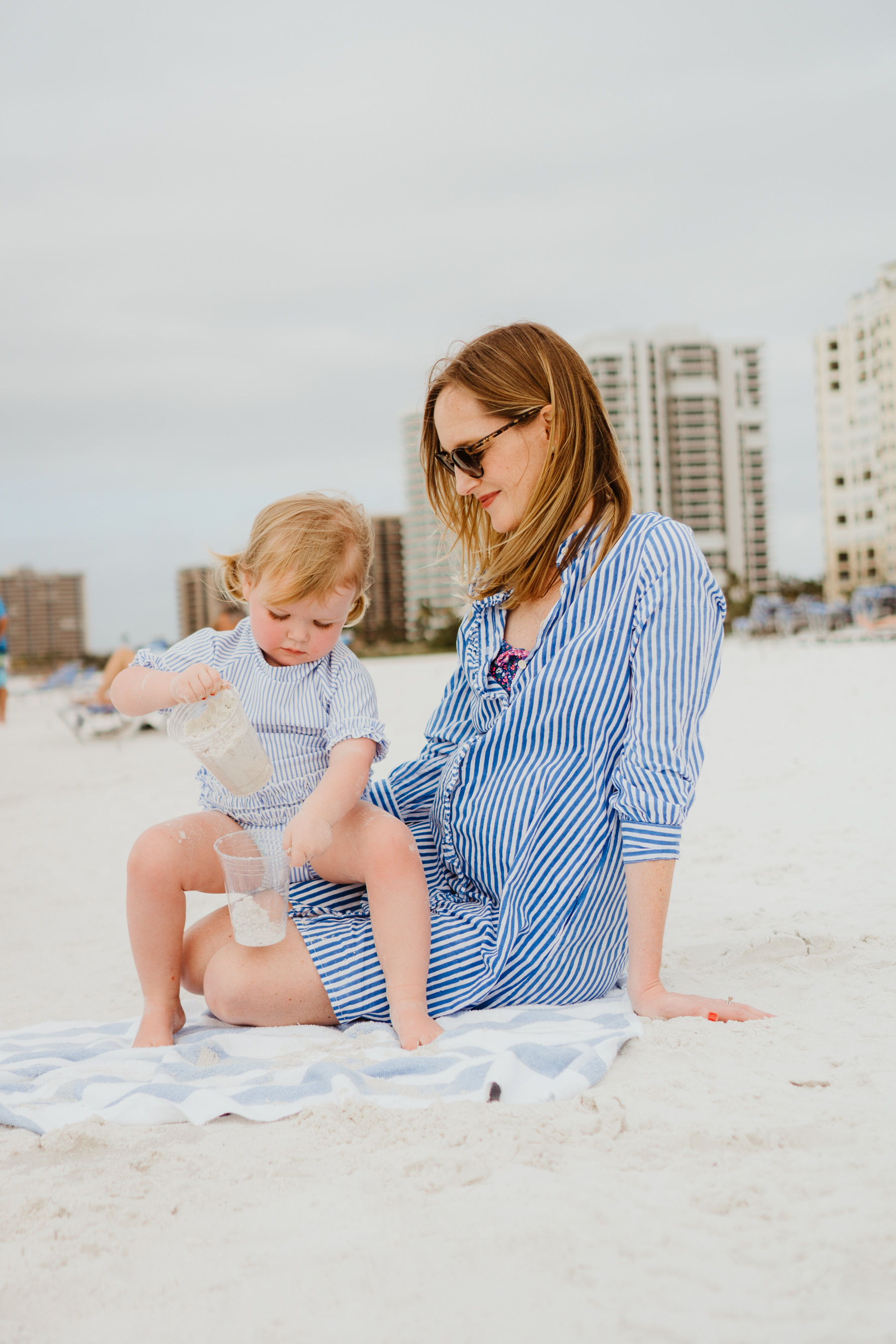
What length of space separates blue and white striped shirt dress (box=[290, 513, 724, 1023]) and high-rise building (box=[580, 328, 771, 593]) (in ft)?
267

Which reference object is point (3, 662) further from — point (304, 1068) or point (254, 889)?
point (304, 1068)

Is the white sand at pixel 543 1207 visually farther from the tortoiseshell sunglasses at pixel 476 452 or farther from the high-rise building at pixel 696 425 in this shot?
the high-rise building at pixel 696 425

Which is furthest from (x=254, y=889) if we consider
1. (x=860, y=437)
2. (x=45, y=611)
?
(x=860, y=437)

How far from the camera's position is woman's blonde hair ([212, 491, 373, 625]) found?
7.14 ft

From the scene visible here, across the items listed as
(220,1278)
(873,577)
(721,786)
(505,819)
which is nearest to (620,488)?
(505,819)

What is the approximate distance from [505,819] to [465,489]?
0.72 m

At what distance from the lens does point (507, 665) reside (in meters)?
2.17

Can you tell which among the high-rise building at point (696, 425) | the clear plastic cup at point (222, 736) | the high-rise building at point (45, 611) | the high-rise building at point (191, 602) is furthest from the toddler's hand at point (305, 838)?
the high-rise building at point (696, 425)

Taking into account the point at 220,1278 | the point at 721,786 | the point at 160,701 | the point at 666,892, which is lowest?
the point at 721,786

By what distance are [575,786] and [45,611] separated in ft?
208

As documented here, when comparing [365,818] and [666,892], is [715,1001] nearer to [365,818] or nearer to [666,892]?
[666,892]

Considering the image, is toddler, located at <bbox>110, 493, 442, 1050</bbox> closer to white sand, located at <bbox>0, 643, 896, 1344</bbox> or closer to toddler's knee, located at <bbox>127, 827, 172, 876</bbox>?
toddler's knee, located at <bbox>127, 827, 172, 876</bbox>

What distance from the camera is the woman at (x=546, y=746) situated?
1.97 meters

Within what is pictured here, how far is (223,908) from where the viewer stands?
2252mm
